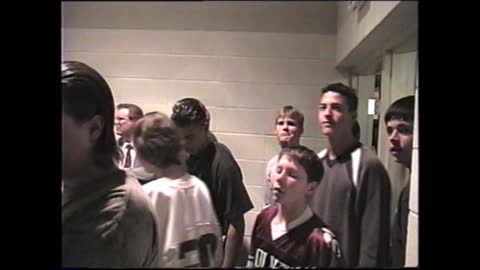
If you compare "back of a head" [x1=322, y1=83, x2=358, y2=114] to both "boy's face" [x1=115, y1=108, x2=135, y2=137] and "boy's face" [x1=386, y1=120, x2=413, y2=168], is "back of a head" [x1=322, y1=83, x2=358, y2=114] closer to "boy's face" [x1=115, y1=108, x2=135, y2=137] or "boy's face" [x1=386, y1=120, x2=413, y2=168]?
"boy's face" [x1=386, y1=120, x2=413, y2=168]

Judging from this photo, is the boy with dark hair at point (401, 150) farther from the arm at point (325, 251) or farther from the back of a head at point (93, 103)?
the back of a head at point (93, 103)

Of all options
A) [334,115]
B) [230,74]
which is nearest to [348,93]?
[334,115]

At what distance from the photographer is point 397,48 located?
1048mm

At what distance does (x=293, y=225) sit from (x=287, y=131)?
221 millimetres

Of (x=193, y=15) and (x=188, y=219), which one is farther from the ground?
(x=193, y=15)

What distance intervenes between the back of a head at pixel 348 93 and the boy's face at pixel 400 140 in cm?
9

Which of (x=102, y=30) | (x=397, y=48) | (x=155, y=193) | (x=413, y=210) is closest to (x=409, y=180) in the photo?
(x=413, y=210)

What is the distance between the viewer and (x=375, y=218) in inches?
39.6

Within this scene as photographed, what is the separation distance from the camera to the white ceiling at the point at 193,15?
3.42 feet

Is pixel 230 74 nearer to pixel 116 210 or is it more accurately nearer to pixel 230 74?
pixel 230 74

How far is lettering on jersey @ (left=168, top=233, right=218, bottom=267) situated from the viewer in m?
1.00

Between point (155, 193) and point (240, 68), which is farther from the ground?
point (240, 68)
